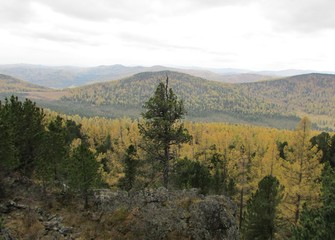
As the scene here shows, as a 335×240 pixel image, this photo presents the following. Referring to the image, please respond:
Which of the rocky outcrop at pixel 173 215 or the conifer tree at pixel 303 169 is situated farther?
the conifer tree at pixel 303 169

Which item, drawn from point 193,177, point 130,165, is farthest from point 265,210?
point 130,165

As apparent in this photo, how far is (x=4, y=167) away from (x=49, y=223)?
6419mm

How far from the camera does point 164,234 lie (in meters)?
19.1

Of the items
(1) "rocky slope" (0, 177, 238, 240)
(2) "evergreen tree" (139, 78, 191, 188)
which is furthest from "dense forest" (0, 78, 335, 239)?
(1) "rocky slope" (0, 177, 238, 240)

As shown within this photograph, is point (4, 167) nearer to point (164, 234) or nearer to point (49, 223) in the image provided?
point (49, 223)

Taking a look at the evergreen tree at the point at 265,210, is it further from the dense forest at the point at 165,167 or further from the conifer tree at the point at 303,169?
the conifer tree at the point at 303,169

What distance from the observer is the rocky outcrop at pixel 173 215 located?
19.5 m

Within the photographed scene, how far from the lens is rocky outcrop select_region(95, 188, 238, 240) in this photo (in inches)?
766

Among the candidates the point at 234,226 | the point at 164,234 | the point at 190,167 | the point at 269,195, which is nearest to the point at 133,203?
the point at 164,234

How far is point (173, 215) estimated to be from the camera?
67.3ft

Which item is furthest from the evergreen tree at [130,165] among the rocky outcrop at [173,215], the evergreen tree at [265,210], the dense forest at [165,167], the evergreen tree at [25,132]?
the evergreen tree at [265,210]

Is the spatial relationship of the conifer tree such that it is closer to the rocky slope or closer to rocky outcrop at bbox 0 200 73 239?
the rocky slope

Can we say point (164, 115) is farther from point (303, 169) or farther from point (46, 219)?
point (303, 169)

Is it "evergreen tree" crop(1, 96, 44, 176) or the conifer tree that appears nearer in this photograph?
"evergreen tree" crop(1, 96, 44, 176)
